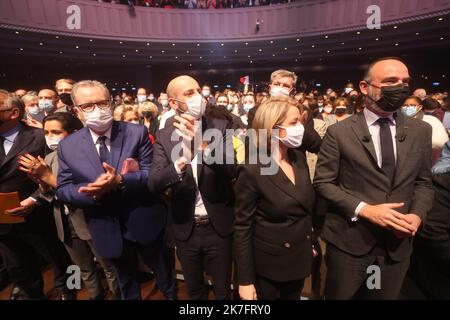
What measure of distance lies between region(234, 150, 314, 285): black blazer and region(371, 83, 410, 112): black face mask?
59cm

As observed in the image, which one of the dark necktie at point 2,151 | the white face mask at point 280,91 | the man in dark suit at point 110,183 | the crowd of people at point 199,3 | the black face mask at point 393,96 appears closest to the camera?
the black face mask at point 393,96

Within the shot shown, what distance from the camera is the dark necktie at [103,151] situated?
1813mm

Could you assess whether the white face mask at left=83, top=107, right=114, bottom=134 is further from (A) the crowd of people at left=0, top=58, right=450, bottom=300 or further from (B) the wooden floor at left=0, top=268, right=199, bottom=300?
(B) the wooden floor at left=0, top=268, right=199, bottom=300

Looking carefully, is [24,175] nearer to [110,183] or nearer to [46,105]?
[110,183]

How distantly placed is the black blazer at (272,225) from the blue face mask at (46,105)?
3371 mm

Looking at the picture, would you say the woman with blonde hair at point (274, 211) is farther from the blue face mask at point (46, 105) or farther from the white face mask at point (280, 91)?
the blue face mask at point (46, 105)

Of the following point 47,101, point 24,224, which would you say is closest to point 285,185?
point 24,224

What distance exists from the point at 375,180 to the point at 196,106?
1.15m

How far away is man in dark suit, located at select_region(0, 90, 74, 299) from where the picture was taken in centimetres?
205

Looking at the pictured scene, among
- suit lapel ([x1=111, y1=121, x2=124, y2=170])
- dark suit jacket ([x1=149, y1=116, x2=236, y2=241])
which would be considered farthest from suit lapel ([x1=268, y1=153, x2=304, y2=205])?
suit lapel ([x1=111, y1=121, x2=124, y2=170])

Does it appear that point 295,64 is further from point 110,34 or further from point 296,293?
point 296,293

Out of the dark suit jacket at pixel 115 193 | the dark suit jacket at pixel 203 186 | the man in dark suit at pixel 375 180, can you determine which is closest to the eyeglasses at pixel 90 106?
the dark suit jacket at pixel 115 193

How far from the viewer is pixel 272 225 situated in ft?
5.23

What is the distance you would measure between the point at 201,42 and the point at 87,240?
39.2 feet
